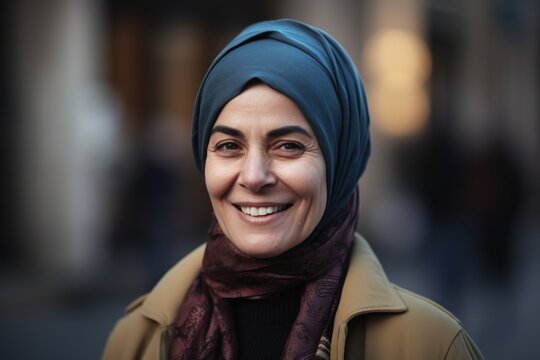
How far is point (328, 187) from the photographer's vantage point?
2.43 meters

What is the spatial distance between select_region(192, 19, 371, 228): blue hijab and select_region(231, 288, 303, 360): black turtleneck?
271 millimetres

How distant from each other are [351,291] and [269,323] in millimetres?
299

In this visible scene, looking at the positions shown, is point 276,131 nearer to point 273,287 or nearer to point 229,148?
point 229,148

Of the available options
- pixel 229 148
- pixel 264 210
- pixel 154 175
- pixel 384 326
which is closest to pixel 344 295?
pixel 384 326

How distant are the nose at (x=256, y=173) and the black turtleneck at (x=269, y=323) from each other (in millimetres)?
400

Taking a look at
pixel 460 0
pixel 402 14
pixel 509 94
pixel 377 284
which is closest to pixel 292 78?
pixel 377 284

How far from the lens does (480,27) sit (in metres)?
19.0

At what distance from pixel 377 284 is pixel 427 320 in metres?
0.19

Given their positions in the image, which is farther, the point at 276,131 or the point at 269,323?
the point at 269,323

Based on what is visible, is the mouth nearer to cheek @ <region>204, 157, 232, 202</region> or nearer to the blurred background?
cheek @ <region>204, 157, 232, 202</region>

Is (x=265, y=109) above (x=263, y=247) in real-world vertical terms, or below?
above

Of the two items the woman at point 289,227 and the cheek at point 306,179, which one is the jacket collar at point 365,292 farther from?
the cheek at point 306,179

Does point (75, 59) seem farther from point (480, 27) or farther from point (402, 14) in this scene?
point (480, 27)

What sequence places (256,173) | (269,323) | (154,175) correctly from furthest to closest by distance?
(154,175)
(269,323)
(256,173)
